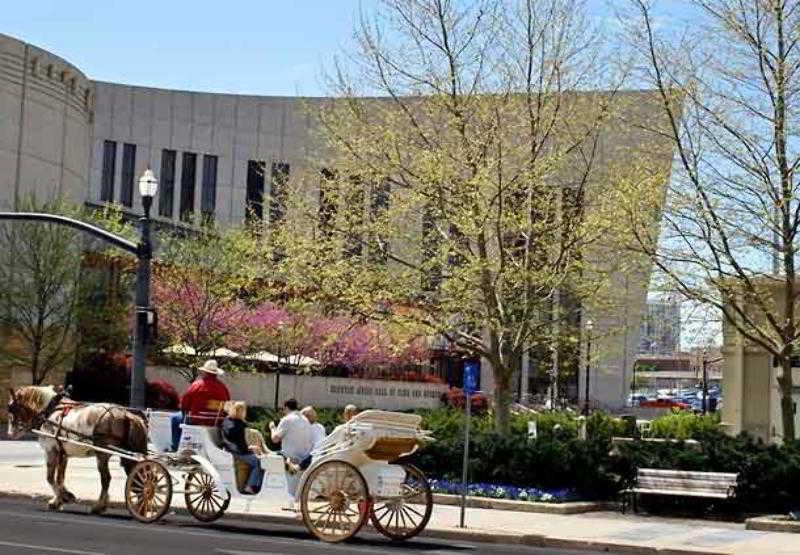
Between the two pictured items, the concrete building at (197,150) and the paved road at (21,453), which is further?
the concrete building at (197,150)

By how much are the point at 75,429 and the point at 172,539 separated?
12.6 ft

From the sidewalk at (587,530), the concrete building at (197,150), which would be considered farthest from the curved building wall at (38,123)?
the concrete building at (197,150)

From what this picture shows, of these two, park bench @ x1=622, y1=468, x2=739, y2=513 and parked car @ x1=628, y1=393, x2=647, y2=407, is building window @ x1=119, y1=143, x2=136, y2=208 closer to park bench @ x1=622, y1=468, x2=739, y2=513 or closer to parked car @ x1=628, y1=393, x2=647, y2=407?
parked car @ x1=628, y1=393, x2=647, y2=407

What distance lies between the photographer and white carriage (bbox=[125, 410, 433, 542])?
15641 mm

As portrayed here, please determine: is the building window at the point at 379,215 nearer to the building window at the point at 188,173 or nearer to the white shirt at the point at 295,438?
the white shirt at the point at 295,438

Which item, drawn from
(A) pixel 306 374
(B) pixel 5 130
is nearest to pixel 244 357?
(A) pixel 306 374

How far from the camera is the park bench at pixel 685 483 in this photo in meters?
20.1

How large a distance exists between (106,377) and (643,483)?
32206 millimetres

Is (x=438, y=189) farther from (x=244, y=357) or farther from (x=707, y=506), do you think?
(x=244, y=357)

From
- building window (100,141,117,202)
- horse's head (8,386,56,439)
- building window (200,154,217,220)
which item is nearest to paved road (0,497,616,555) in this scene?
horse's head (8,386,56,439)

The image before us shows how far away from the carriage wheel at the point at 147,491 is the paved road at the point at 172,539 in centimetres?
20

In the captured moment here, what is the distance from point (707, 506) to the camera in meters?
20.7

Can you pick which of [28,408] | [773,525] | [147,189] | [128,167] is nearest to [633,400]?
[128,167]

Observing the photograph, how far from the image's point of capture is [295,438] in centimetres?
1681
